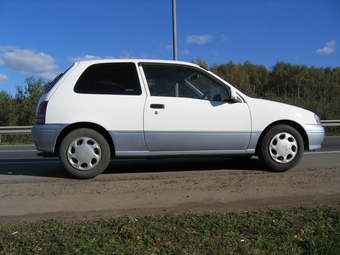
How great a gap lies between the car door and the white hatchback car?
1 centimetres

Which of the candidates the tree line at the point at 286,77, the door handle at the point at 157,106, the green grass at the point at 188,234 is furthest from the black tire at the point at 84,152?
the tree line at the point at 286,77

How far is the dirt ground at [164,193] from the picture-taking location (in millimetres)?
3213

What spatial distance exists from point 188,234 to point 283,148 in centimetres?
269

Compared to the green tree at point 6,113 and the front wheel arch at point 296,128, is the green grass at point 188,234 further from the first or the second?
the green tree at point 6,113

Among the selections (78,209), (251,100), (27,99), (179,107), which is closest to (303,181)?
(251,100)

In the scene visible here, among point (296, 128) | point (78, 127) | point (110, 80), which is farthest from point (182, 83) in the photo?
point (296, 128)

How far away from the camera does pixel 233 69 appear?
46469mm

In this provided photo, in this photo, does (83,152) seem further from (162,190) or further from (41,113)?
(162,190)

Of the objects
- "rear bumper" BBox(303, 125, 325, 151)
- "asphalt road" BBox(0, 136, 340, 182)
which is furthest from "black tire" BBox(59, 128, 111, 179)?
"rear bumper" BBox(303, 125, 325, 151)

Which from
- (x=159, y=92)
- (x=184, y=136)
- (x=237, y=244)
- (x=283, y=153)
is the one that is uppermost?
(x=159, y=92)

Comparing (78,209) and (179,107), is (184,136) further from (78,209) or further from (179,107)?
(78,209)

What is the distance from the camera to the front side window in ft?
15.2

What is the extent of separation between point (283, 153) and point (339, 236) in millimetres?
2249

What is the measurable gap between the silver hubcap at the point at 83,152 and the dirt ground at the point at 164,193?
0.26 meters
